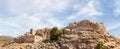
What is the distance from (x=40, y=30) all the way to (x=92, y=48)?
37.2 metres

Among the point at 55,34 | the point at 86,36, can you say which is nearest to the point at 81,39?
the point at 86,36

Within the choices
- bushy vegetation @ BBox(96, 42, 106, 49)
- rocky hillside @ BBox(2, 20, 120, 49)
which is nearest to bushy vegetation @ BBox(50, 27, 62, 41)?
rocky hillside @ BBox(2, 20, 120, 49)

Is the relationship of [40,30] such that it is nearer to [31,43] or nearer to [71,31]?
[31,43]

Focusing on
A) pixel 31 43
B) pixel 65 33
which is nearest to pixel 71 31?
pixel 65 33

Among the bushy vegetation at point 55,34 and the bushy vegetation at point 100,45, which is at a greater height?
the bushy vegetation at point 55,34

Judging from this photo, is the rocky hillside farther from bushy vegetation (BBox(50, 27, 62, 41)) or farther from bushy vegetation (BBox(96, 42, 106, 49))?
bushy vegetation (BBox(96, 42, 106, 49))

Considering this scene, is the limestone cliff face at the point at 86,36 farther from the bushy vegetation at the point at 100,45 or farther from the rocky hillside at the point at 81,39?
the bushy vegetation at the point at 100,45

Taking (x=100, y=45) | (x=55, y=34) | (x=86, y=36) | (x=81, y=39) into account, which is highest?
(x=55, y=34)

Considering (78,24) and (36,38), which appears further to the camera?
(36,38)

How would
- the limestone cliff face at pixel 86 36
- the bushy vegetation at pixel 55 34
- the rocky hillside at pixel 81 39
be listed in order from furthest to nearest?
the bushy vegetation at pixel 55 34 < the rocky hillside at pixel 81 39 < the limestone cliff face at pixel 86 36

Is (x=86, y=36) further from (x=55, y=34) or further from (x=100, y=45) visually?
(x=55, y=34)

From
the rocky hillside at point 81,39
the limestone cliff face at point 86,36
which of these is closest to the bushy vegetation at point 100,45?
the rocky hillside at point 81,39

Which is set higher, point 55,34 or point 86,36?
point 55,34

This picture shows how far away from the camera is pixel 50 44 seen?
3969 inches
